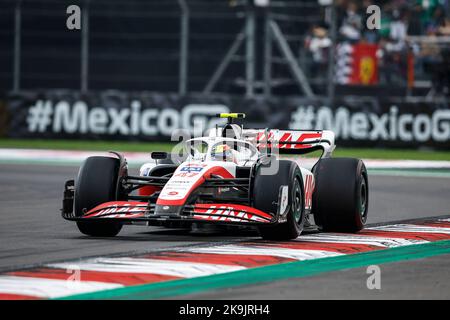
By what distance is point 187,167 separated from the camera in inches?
451

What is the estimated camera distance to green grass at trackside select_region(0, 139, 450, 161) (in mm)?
26281

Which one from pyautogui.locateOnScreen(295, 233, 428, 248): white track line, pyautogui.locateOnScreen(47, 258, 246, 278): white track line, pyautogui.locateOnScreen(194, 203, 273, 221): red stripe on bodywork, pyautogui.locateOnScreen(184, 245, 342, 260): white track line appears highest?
pyautogui.locateOnScreen(194, 203, 273, 221): red stripe on bodywork

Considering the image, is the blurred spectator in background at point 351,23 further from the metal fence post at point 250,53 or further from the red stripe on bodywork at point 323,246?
the red stripe on bodywork at point 323,246

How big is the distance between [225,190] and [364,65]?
17.2 m

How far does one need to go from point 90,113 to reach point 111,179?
57.0ft

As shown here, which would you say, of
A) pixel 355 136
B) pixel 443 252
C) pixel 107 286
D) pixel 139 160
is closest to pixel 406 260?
pixel 443 252

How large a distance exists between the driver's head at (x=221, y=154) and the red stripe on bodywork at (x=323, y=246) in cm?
121

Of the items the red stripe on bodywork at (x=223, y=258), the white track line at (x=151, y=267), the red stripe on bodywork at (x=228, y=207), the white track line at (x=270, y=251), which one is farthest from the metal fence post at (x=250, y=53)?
the white track line at (x=151, y=267)

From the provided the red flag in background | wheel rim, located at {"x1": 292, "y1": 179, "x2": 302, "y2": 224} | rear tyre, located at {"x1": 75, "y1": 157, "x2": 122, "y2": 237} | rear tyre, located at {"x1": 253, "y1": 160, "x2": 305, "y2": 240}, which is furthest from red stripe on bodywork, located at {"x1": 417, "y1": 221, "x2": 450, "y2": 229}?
the red flag in background

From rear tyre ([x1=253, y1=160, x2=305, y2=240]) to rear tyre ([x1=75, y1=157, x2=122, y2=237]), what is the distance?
1353 mm

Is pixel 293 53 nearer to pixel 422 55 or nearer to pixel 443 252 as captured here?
pixel 422 55

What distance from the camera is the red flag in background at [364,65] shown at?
28.6 meters

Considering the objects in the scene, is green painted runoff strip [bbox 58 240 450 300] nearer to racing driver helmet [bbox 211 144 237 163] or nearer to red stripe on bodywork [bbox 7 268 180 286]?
red stripe on bodywork [bbox 7 268 180 286]

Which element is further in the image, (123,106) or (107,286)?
(123,106)
